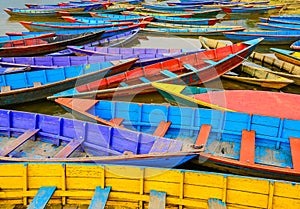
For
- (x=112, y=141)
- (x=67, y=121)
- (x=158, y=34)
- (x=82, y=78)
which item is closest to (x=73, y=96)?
(x=82, y=78)

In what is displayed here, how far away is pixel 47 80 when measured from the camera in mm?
11680

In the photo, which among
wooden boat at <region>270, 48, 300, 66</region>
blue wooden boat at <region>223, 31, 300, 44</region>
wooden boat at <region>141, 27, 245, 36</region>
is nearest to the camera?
wooden boat at <region>270, 48, 300, 66</region>

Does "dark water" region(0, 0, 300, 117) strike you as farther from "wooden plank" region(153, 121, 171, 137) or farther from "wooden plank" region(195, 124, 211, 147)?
"wooden plank" region(195, 124, 211, 147)

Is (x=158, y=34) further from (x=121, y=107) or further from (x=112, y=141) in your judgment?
(x=112, y=141)

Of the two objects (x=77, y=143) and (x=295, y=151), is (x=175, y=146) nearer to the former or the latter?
(x=77, y=143)

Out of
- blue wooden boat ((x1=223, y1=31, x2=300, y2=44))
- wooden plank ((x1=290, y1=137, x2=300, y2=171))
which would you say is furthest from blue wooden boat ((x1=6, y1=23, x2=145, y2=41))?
wooden plank ((x1=290, y1=137, x2=300, y2=171))

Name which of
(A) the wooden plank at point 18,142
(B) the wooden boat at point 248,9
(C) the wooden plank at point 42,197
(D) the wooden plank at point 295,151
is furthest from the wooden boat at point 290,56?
(B) the wooden boat at point 248,9

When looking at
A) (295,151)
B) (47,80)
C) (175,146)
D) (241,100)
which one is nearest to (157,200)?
(175,146)

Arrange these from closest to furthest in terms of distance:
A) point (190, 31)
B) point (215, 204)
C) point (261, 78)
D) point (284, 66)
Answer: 1. point (215, 204)
2. point (261, 78)
3. point (284, 66)
4. point (190, 31)

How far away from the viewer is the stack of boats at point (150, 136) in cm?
567

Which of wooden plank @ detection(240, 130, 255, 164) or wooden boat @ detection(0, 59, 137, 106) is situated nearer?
wooden plank @ detection(240, 130, 255, 164)

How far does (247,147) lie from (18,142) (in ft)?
16.7

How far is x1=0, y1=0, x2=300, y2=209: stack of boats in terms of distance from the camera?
5668 mm

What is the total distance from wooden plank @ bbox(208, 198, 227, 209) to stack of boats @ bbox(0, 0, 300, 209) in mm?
19
